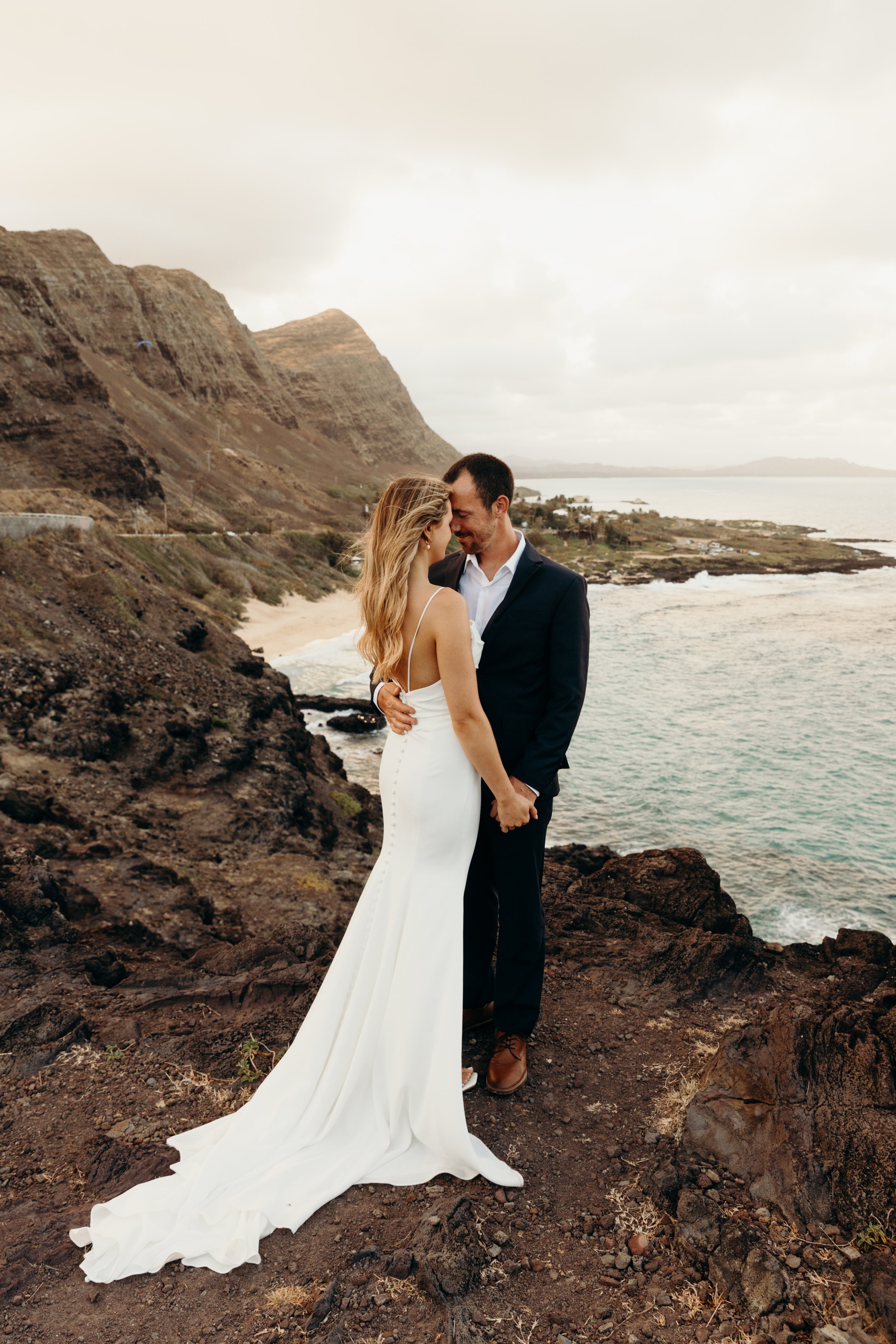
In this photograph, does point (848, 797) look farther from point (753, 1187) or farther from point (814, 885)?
point (753, 1187)

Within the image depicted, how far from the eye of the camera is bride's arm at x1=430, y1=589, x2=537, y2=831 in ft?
9.86

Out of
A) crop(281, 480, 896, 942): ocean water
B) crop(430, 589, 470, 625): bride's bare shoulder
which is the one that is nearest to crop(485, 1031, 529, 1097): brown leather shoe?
crop(430, 589, 470, 625): bride's bare shoulder

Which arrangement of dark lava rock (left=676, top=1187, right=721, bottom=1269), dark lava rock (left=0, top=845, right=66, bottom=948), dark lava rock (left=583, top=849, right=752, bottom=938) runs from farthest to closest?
dark lava rock (left=583, top=849, right=752, bottom=938)
dark lava rock (left=0, top=845, right=66, bottom=948)
dark lava rock (left=676, top=1187, right=721, bottom=1269)

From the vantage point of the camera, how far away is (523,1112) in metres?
3.53

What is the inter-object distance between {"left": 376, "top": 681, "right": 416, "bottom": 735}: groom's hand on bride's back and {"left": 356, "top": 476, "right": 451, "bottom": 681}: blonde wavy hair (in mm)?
171

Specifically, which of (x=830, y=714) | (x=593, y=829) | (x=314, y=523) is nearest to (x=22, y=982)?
(x=593, y=829)

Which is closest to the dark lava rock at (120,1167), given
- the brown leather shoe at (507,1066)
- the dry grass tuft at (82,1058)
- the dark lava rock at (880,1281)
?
the dry grass tuft at (82,1058)

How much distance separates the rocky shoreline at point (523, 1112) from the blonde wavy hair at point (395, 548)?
84.3 inches

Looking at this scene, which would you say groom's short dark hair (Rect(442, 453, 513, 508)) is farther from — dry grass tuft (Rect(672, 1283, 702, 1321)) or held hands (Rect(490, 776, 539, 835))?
dry grass tuft (Rect(672, 1283, 702, 1321))

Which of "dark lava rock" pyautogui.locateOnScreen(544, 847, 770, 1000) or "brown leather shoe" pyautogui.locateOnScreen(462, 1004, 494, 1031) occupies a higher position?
"brown leather shoe" pyautogui.locateOnScreen(462, 1004, 494, 1031)

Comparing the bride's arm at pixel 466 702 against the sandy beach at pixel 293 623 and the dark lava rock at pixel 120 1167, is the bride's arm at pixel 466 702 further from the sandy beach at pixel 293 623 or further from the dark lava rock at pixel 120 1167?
the sandy beach at pixel 293 623

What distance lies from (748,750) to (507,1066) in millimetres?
15859

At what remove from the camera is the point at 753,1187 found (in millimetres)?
2855

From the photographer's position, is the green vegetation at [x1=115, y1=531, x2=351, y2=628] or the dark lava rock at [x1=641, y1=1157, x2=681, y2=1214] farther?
the green vegetation at [x1=115, y1=531, x2=351, y2=628]
